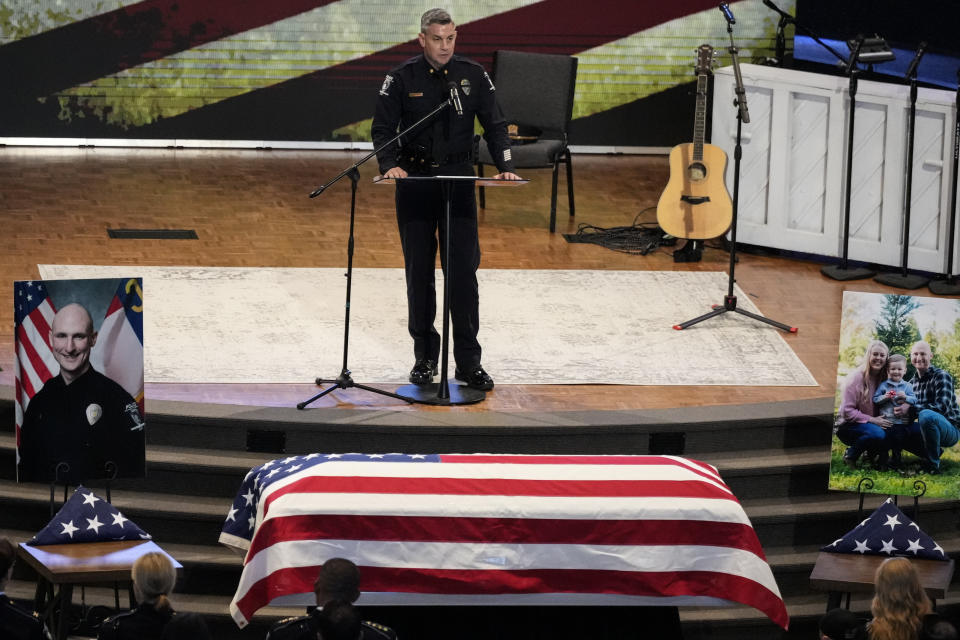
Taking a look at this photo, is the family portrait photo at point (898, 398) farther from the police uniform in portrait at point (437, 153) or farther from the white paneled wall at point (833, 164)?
the white paneled wall at point (833, 164)

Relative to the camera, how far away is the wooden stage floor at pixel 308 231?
7.09 meters

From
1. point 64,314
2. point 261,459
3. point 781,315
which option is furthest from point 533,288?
point 64,314

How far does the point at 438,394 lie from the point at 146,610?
7.88ft

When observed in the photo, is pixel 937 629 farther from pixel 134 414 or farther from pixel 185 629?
pixel 134 414

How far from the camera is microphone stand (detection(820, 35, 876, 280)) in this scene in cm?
900

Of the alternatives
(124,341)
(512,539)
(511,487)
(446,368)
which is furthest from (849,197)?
(124,341)

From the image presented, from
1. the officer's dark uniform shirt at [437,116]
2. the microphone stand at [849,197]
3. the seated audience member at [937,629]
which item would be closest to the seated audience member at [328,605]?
the seated audience member at [937,629]

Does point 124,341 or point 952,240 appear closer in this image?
point 124,341

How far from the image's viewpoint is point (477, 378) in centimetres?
704

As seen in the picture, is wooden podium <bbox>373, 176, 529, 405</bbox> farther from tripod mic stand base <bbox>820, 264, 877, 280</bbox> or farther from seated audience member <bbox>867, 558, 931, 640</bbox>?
tripod mic stand base <bbox>820, 264, 877, 280</bbox>

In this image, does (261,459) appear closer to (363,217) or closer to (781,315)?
(781,315)

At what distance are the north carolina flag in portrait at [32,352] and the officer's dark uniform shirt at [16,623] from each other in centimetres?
125

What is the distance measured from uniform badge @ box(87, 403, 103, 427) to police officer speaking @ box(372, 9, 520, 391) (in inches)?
63.7

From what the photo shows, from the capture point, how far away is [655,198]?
11.3 m
